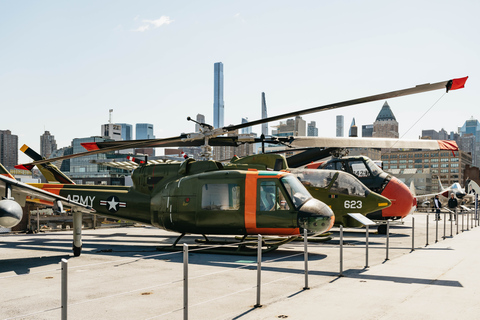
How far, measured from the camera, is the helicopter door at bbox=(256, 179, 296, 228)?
12.9m

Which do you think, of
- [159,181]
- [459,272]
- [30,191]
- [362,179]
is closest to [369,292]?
[459,272]

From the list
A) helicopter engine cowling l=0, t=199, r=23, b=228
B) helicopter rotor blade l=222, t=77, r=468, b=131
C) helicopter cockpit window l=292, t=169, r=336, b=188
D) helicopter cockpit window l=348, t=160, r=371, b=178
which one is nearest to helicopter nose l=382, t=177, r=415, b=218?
helicopter cockpit window l=348, t=160, r=371, b=178

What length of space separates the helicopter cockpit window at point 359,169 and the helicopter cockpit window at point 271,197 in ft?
26.1

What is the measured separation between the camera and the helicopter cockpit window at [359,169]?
65.6 ft

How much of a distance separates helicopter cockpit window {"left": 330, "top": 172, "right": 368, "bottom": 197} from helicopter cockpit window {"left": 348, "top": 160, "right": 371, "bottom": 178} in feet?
8.17

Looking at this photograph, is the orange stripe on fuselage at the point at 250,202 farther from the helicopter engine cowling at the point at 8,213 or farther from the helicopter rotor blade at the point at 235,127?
the helicopter engine cowling at the point at 8,213

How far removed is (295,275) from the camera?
10070 mm

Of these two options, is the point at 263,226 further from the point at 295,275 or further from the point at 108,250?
the point at 108,250

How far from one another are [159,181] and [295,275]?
6.95m

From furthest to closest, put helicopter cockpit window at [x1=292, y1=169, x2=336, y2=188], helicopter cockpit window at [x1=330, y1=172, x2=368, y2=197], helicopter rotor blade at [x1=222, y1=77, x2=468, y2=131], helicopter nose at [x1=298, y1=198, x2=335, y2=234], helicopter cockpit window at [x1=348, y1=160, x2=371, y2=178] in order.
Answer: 1. helicopter cockpit window at [x1=348, y1=160, x2=371, y2=178]
2. helicopter cockpit window at [x1=292, y1=169, x2=336, y2=188]
3. helicopter cockpit window at [x1=330, y1=172, x2=368, y2=197]
4. helicopter nose at [x1=298, y1=198, x2=335, y2=234]
5. helicopter rotor blade at [x1=222, y1=77, x2=468, y2=131]

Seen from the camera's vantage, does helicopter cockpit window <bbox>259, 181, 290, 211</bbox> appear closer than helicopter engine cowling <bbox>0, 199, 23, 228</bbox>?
No

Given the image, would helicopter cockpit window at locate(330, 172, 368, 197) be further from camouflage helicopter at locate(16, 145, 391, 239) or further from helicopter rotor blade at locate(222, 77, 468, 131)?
helicopter rotor blade at locate(222, 77, 468, 131)

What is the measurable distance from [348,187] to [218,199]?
628cm

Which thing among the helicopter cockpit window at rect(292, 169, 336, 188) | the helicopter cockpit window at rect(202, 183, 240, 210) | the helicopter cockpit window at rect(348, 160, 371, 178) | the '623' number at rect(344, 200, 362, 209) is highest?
the helicopter cockpit window at rect(348, 160, 371, 178)
